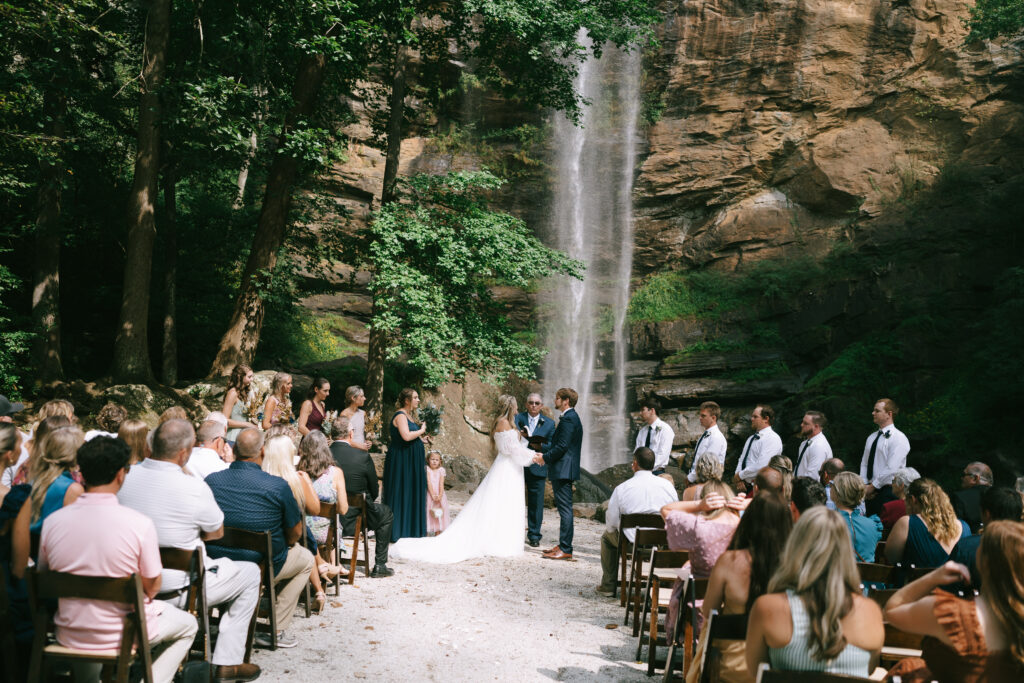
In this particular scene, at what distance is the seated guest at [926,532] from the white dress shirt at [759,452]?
3.20 m

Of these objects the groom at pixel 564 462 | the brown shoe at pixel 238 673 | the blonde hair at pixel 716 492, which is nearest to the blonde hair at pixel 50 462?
the brown shoe at pixel 238 673

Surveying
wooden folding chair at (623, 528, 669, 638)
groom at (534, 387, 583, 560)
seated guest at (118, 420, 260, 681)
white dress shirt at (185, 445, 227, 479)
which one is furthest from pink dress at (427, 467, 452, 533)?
seated guest at (118, 420, 260, 681)

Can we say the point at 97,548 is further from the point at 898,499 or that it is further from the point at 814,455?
the point at 814,455

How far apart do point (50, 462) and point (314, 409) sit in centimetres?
511

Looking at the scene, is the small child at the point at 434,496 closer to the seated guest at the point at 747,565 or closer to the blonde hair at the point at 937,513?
the blonde hair at the point at 937,513

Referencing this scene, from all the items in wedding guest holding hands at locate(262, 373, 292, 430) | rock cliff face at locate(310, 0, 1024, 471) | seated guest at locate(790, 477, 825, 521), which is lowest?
seated guest at locate(790, 477, 825, 521)

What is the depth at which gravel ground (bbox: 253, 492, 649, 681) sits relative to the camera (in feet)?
17.7

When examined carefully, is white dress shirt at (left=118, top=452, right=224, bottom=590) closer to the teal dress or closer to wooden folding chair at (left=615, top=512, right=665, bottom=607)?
wooden folding chair at (left=615, top=512, right=665, bottom=607)

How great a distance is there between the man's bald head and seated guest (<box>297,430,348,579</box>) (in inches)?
44.9

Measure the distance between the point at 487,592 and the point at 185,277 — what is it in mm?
13632

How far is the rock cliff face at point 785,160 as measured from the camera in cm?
2256

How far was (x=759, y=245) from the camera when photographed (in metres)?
26.5

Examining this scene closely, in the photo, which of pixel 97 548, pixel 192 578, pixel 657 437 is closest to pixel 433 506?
pixel 657 437

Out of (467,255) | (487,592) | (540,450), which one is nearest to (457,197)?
(467,255)
